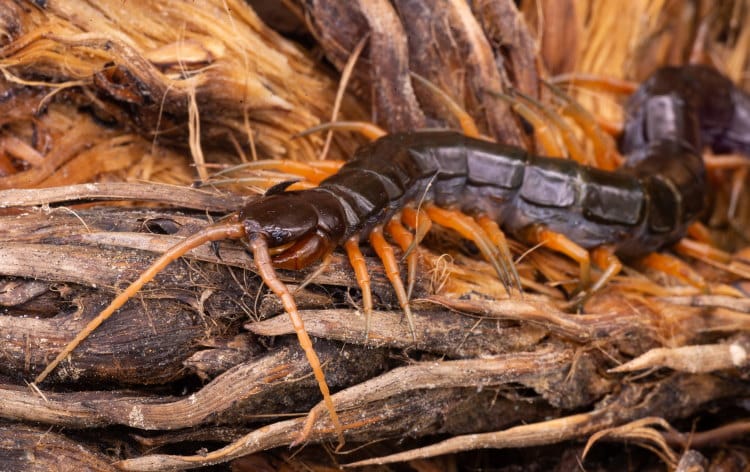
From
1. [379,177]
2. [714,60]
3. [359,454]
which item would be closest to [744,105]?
[714,60]

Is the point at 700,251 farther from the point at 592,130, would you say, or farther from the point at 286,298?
the point at 286,298

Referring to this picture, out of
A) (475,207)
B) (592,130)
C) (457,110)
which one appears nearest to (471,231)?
(475,207)

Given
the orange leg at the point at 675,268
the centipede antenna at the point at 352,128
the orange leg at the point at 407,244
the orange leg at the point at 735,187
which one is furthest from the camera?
the orange leg at the point at 735,187

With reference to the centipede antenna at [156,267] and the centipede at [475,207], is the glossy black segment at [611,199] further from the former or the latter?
the centipede antenna at [156,267]

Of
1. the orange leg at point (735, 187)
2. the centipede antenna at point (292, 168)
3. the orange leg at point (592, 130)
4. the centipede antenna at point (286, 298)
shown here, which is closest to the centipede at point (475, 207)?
the centipede antenna at point (286, 298)

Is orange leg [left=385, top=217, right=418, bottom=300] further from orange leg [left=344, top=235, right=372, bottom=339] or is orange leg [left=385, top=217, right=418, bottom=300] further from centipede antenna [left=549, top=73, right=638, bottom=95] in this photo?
centipede antenna [left=549, top=73, right=638, bottom=95]

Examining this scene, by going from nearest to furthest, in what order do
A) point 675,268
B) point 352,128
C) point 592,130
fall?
point 352,128
point 675,268
point 592,130

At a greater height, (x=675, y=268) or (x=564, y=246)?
(x=564, y=246)
